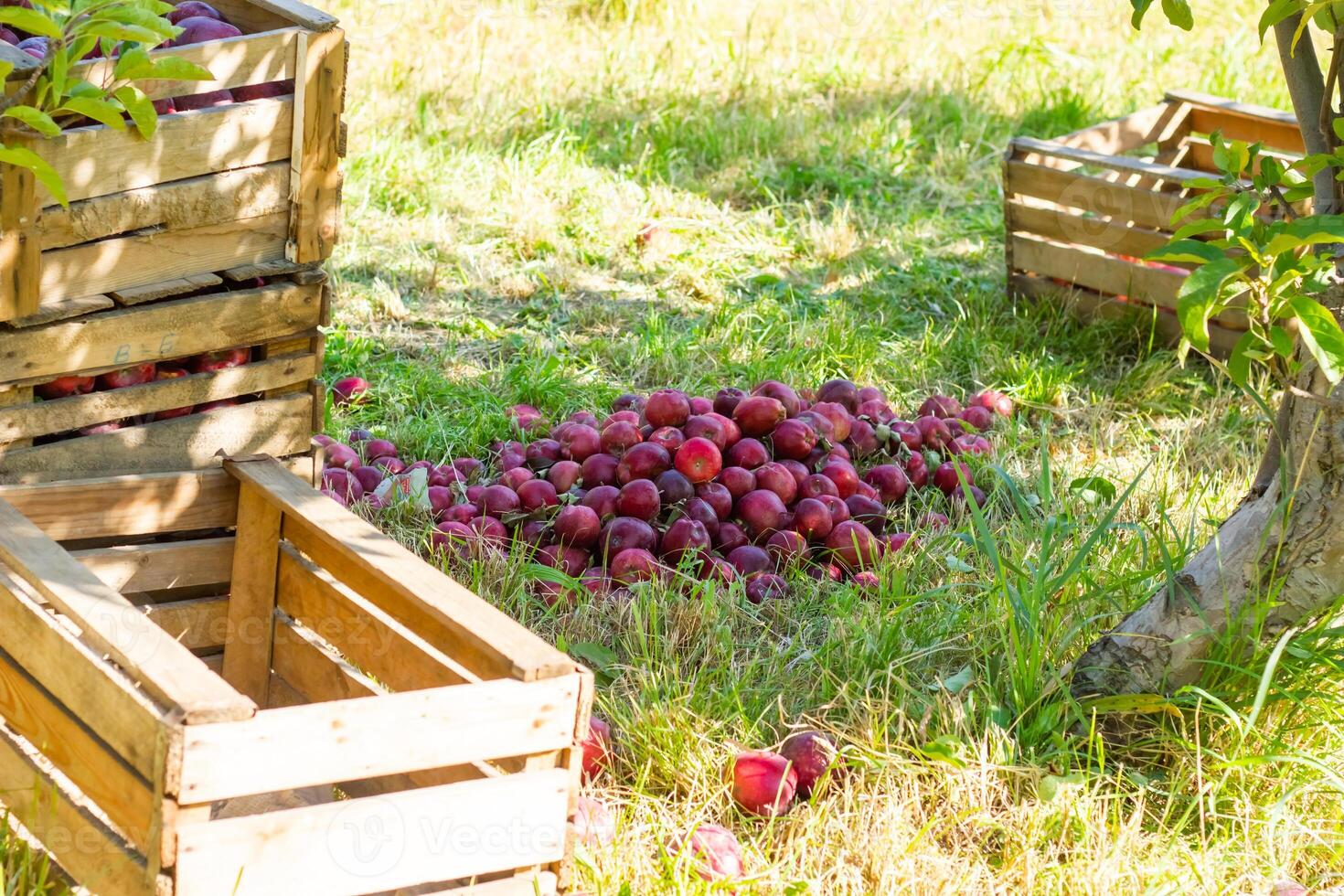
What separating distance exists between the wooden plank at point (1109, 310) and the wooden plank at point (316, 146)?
9.13ft

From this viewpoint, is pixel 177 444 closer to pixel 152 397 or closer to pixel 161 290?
pixel 152 397

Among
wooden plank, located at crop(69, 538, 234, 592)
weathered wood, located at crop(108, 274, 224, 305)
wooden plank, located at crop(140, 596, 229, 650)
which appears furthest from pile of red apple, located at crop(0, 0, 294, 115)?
wooden plank, located at crop(140, 596, 229, 650)

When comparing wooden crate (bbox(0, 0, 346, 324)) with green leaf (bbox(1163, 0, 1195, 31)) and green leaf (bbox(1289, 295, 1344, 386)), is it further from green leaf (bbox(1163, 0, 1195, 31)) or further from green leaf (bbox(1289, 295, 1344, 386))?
green leaf (bbox(1289, 295, 1344, 386))

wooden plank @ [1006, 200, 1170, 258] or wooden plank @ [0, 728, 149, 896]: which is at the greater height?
wooden plank @ [1006, 200, 1170, 258]

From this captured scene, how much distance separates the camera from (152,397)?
7.17ft

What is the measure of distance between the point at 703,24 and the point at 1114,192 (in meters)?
3.30

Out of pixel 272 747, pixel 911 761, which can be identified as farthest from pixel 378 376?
pixel 272 747

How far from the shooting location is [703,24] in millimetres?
7043

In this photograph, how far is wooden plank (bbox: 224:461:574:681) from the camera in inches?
68.2

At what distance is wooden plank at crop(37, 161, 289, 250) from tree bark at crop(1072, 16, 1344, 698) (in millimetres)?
1502

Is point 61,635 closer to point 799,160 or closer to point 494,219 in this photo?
point 494,219

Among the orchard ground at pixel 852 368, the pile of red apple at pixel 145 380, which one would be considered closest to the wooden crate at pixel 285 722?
the pile of red apple at pixel 145 380

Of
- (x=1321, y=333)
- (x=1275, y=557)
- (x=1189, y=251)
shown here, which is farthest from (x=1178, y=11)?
(x=1275, y=557)

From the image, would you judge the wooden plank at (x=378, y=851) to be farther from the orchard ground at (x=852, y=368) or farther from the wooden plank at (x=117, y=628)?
the orchard ground at (x=852, y=368)
